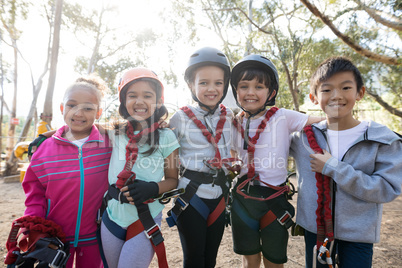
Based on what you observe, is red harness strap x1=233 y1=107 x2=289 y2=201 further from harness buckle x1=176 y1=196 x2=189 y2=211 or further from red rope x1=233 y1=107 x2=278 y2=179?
harness buckle x1=176 y1=196 x2=189 y2=211

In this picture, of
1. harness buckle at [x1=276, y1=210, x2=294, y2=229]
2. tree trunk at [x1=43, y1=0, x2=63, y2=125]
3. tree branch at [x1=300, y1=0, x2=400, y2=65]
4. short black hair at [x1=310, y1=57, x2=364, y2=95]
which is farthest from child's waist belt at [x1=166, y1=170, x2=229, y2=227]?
tree trunk at [x1=43, y1=0, x2=63, y2=125]

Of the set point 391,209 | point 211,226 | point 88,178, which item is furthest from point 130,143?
point 391,209

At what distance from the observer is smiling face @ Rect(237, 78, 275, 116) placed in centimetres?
257

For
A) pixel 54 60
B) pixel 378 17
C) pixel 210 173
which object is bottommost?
pixel 210 173

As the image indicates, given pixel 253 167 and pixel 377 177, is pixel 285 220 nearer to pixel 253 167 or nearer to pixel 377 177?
pixel 253 167

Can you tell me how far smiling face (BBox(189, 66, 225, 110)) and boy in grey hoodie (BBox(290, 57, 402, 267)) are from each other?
3.34 feet

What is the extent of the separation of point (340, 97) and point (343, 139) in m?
0.39

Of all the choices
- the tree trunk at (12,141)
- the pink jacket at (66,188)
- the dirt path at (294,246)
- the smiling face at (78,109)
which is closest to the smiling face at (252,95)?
the smiling face at (78,109)

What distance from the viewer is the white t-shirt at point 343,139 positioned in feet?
6.79

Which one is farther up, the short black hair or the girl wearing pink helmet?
the short black hair

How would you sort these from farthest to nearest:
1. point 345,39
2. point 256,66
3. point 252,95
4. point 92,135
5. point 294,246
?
point 345,39, point 294,246, point 256,66, point 252,95, point 92,135

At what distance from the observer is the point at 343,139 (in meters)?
2.12

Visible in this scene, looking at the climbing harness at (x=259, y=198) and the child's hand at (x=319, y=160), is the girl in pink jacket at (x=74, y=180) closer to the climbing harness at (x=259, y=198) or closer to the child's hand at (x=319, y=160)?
the climbing harness at (x=259, y=198)

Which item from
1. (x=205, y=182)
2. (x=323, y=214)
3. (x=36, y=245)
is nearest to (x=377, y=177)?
(x=323, y=214)
